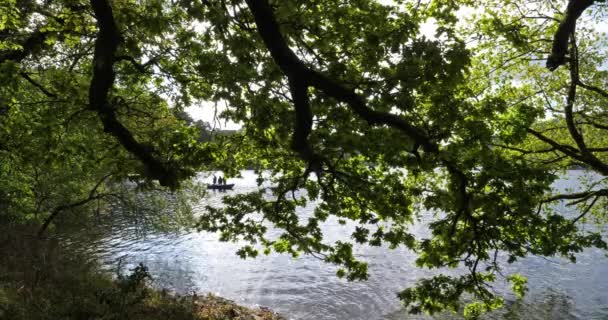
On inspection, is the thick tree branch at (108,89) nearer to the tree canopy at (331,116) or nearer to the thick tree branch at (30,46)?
the tree canopy at (331,116)

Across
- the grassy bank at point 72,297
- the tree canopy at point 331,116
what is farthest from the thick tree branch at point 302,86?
the grassy bank at point 72,297

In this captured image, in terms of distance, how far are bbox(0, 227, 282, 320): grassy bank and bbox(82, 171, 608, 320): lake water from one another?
9.83 ft

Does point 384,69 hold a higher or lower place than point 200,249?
higher

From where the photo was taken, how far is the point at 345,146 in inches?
319

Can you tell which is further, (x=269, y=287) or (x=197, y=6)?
(x=269, y=287)

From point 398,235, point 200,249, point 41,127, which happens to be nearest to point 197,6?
point 41,127

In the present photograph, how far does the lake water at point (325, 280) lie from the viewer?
21.2 meters

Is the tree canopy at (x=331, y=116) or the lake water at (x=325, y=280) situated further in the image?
the lake water at (x=325, y=280)

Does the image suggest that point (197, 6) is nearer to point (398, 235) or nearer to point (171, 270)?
point (398, 235)

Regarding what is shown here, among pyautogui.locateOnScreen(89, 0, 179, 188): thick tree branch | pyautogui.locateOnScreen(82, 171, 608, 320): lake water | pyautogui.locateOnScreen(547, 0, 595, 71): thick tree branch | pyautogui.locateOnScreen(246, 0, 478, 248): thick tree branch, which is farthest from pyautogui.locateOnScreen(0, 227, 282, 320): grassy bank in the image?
pyautogui.locateOnScreen(547, 0, 595, 71): thick tree branch

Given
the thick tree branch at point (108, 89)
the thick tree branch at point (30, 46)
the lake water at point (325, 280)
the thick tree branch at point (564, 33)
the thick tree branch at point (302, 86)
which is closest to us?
the thick tree branch at point (302, 86)

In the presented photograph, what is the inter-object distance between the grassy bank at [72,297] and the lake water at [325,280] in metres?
3.00

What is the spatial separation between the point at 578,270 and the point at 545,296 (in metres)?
6.15

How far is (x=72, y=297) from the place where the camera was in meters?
10.8
